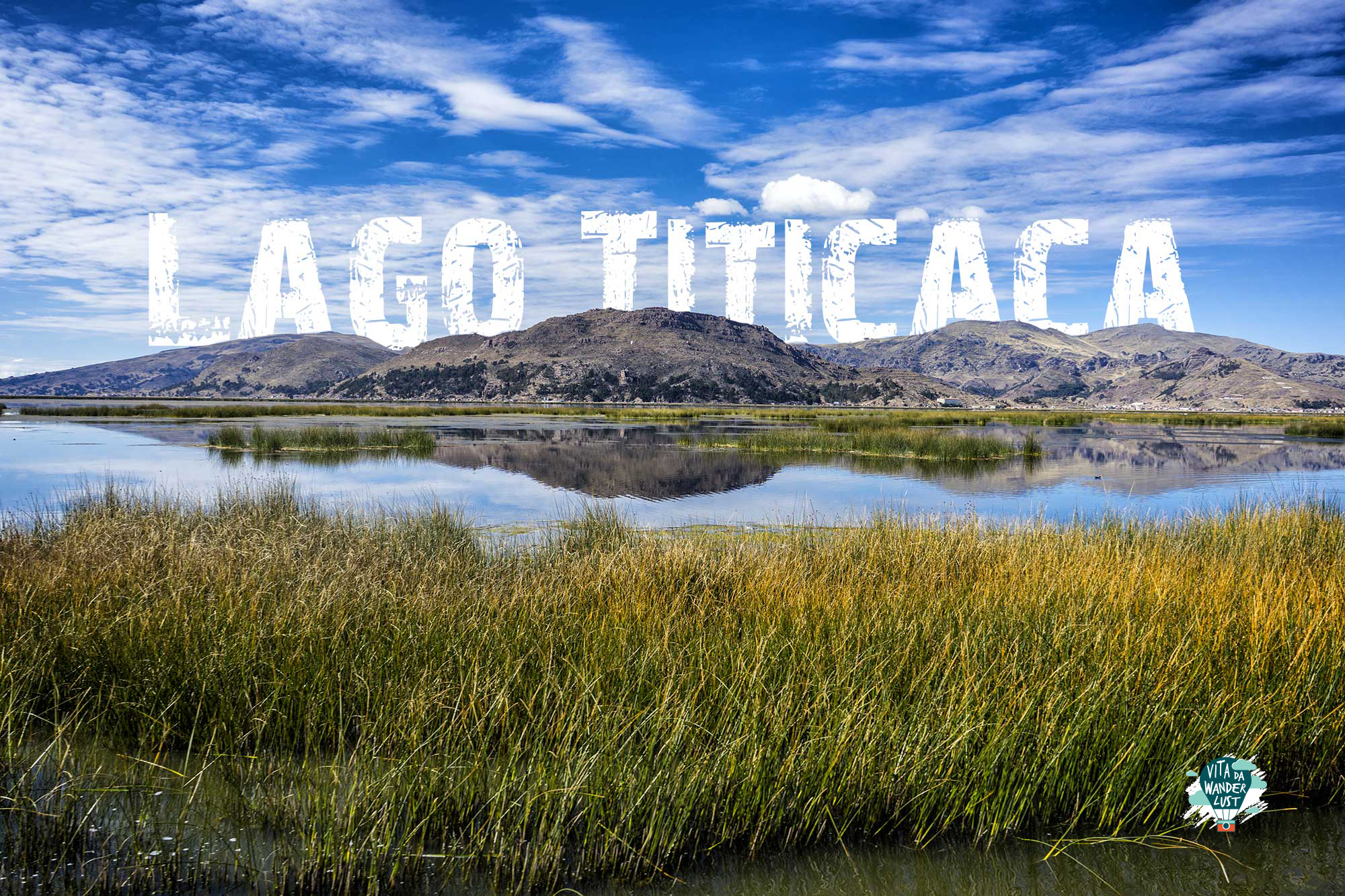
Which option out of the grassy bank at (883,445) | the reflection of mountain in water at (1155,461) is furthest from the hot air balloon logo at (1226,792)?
the grassy bank at (883,445)

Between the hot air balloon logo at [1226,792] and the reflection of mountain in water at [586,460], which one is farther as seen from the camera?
the reflection of mountain in water at [586,460]

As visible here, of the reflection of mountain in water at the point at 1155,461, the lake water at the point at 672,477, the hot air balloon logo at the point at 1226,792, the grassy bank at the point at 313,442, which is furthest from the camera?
the grassy bank at the point at 313,442

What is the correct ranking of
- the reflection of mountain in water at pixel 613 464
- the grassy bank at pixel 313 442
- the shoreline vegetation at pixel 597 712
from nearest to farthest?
1. the shoreline vegetation at pixel 597 712
2. the reflection of mountain in water at pixel 613 464
3. the grassy bank at pixel 313 442

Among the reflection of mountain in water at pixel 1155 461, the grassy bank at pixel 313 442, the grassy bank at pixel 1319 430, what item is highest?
the grassy bank at pixel 313 442

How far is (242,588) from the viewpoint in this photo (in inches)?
277

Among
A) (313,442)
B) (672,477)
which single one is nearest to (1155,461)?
(672,477)

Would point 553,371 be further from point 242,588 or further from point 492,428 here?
point 242,588

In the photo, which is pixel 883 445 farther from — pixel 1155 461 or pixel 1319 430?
pixel 1319 430

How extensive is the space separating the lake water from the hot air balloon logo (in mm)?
6620

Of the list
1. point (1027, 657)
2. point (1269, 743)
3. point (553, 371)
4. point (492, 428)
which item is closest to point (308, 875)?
point (1027, 657)

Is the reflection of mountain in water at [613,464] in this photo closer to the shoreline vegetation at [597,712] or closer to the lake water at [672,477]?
the lake water at [672,477]

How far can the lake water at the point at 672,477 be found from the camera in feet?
60.2

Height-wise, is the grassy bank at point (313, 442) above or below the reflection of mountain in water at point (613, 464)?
above

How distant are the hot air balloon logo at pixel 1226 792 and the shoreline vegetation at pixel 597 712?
0.14 metres
